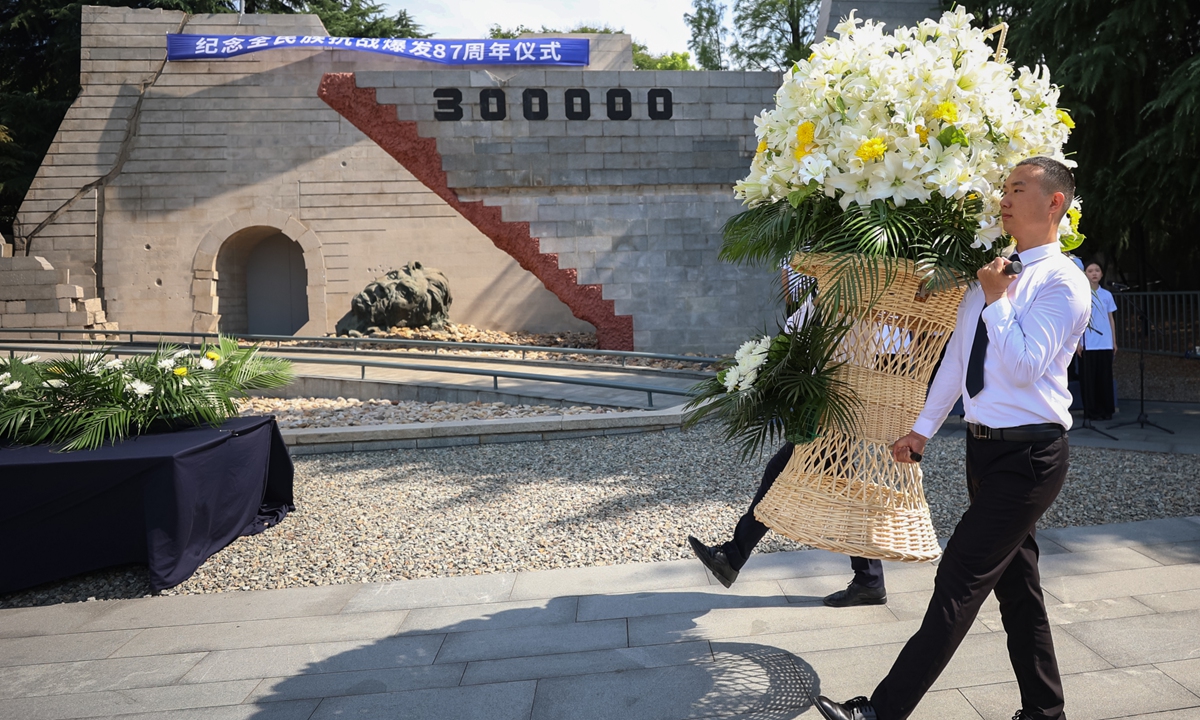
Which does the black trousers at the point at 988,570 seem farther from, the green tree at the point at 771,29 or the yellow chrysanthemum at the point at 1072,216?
the green tree at the point at 771,29

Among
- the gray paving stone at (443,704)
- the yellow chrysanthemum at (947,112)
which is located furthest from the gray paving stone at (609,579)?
the yellow chrysanthemum at (947,112)

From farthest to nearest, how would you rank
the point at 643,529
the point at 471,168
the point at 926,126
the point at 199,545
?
the point at 471,168, the point at 643,529, the point at 199,545, the point at 926,126

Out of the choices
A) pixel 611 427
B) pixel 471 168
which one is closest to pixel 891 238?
pixel 611 427

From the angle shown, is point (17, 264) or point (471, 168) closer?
point (471, 168)

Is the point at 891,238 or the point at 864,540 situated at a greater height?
the point at 891,238

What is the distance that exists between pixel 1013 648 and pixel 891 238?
126cm

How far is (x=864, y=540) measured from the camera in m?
2.43

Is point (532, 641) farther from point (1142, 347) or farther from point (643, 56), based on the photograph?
point (643, 56)

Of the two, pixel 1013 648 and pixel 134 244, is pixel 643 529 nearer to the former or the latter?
pixel 1013 648

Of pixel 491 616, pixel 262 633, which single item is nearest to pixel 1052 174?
pixel 491 616

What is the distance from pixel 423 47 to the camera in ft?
55.7

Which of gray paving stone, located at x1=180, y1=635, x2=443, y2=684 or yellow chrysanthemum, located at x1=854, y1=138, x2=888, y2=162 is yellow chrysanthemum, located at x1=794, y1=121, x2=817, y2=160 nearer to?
yellow chrysanthemum, located at x1=854, y1=138, x2=888, y2=162

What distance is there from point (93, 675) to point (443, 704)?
152 centimetres

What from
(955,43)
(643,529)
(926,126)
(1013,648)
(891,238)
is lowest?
(643,529)
